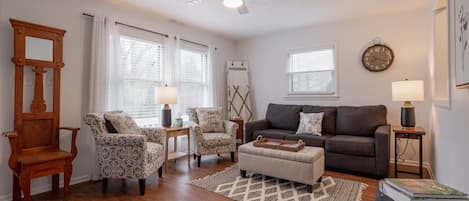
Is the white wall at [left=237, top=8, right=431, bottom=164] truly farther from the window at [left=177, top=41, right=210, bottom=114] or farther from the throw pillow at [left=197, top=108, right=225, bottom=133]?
the throw pillow at [left=197, top=108, right=225, bottom=133]

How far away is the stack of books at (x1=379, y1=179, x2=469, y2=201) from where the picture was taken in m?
0.84

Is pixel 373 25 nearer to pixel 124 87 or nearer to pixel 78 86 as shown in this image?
pixel 124 87

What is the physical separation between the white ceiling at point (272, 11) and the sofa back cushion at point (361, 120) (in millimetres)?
1499

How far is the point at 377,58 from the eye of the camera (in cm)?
395

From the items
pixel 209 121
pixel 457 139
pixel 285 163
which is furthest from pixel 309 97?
pixel 457 139

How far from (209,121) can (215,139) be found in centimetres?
48

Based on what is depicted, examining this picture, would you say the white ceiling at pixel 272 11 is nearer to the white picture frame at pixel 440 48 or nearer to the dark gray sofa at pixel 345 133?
the white picture frame at pixel 440 48

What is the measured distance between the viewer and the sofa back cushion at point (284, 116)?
4332mm

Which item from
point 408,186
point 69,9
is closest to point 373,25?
point 408,186

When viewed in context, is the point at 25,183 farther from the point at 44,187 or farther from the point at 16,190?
the point at 44,187

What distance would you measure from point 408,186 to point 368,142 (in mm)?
2521

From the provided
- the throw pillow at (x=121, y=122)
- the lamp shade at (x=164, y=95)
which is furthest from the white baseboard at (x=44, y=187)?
the lamp shade at (x=164, y=95)

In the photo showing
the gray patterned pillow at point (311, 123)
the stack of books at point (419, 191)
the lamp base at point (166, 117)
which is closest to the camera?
the stack of books at point (419, 191)

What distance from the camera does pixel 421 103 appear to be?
143 inches
